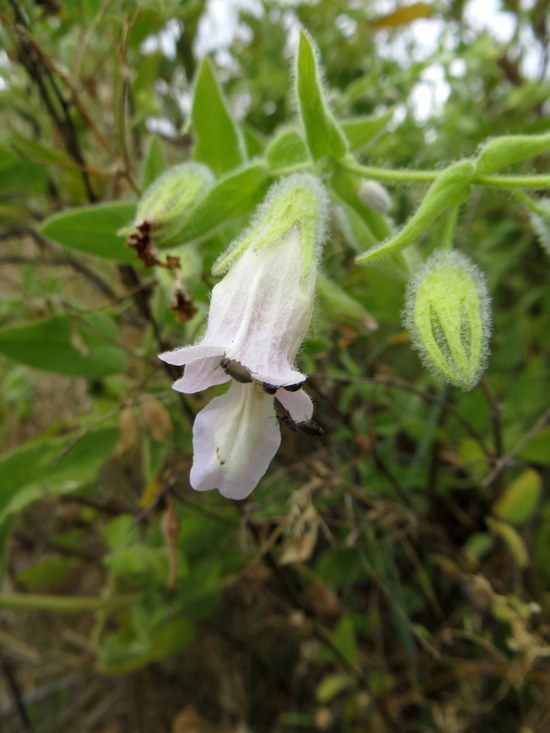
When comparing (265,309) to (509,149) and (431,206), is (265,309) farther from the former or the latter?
(509,149)

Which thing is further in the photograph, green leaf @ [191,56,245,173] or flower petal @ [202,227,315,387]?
green leaf @ [191,56,245,173]

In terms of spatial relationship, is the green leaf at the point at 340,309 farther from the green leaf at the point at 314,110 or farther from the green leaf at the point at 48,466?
the green leaf at the point at 48,466

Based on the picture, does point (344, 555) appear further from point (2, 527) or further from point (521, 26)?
point (521, 26)

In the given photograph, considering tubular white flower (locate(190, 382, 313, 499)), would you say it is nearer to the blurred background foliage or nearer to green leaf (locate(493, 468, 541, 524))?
the blurred background foliage

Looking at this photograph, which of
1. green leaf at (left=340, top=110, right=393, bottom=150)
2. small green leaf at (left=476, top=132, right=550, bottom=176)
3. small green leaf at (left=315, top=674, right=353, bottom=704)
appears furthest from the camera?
small green leaf at (left=315, top=674, right=353, bottom=704)

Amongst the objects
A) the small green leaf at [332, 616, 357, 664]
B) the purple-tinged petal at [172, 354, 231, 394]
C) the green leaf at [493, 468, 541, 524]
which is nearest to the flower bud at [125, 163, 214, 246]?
the purple-tinged petal at [172, 354, 231, 394]

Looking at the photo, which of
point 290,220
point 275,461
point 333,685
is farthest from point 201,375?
point 333,685

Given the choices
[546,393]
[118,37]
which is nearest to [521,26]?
[546,393]
